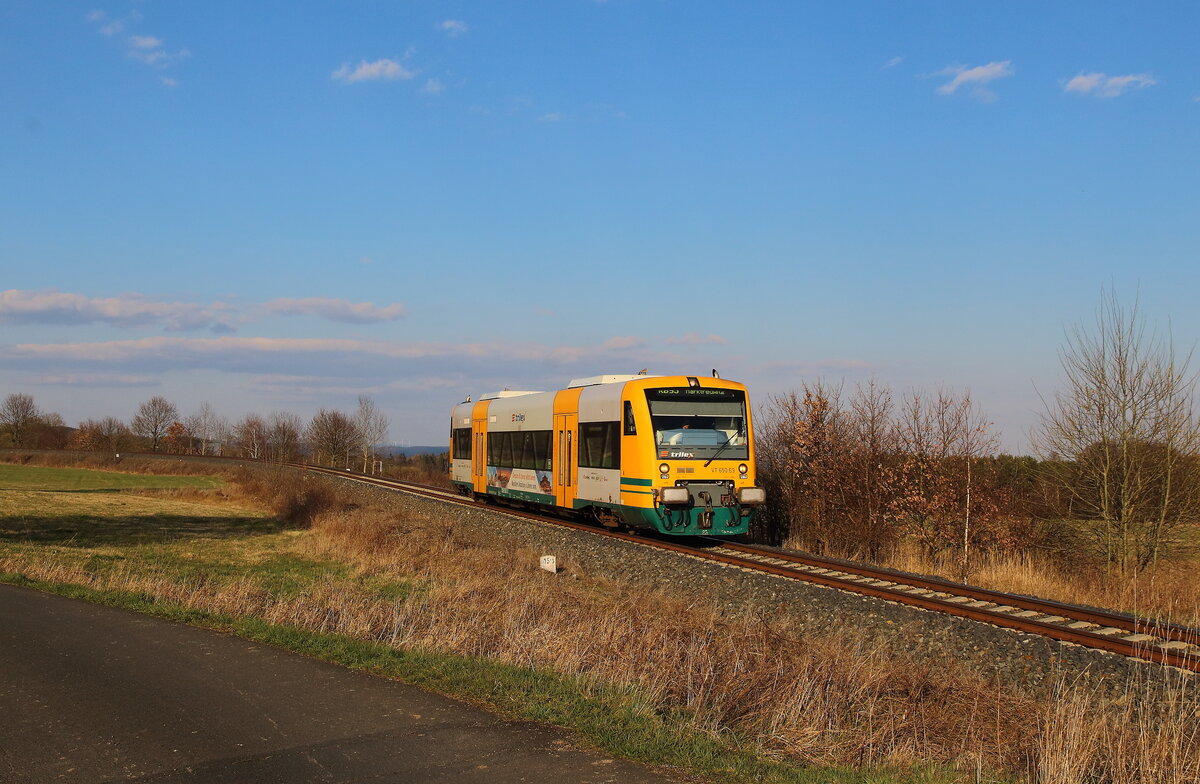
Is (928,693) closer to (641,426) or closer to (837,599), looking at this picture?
(837,599)

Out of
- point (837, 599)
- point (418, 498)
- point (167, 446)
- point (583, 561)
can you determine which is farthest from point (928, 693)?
point (167, 446)

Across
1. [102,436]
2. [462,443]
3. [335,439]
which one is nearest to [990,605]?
[462,443]

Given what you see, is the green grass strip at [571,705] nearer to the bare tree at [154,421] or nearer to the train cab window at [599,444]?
the train cab window at [599,444]

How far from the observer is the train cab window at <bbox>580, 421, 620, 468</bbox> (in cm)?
2062

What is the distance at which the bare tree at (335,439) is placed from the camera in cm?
8331

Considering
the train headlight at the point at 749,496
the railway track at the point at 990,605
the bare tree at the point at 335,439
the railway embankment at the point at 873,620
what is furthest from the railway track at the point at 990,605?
the bare tree at the point at 335,439

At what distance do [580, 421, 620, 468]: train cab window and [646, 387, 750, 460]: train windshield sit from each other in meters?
1.21

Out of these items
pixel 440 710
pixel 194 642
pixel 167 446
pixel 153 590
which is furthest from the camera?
pixel 167 446

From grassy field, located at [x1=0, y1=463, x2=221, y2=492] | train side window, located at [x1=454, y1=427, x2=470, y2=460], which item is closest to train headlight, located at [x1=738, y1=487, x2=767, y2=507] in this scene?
train side window, located at [x1=454, y1=427, x2=470, y2=460]

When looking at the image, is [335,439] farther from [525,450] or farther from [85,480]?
[525,450]

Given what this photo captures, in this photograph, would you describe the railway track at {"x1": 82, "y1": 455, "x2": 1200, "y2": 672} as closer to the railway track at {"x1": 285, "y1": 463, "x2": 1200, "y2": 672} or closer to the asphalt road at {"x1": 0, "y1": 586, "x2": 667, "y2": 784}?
the railway track at {"x1": 285, "y1": 463, "x2": 1200, "y2": 672}

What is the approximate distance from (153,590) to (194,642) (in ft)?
15.6

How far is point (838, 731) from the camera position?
709 cm

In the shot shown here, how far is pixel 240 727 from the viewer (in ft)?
20.7
